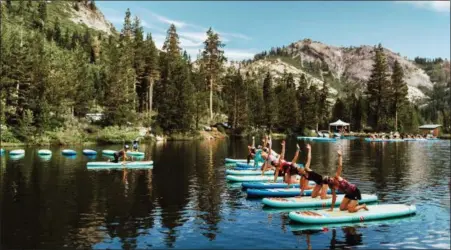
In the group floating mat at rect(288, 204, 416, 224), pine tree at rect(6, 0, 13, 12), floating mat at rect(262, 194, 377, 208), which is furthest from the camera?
pine tree at rect(6, 0, 13, 12)

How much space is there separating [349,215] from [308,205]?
3.09 meters

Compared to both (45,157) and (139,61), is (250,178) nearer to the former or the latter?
(45,157)

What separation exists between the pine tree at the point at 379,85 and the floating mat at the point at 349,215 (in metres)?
108

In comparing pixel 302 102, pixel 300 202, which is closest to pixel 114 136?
pixel 300 202

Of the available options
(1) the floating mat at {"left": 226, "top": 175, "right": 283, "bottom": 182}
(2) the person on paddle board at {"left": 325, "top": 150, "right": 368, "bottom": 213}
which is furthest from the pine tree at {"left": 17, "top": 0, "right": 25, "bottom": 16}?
(2) the person on paddle board at {"left": 325, "top": 150, "right": 368, "bottom": 213}

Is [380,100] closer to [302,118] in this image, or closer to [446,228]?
[302,118]

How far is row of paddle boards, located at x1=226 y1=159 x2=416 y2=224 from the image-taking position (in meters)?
19.4

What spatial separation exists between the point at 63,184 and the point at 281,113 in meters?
95.9

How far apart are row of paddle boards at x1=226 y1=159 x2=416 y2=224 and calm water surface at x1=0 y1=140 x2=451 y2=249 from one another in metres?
0.43

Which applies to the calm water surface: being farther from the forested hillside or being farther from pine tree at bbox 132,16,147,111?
pine tree at bbox 132,16,147,111

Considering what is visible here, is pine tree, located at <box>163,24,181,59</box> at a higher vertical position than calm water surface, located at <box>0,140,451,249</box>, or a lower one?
higher

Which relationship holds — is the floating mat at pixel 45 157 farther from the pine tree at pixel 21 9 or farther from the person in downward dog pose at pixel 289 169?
the pine tree at pixel 21 9

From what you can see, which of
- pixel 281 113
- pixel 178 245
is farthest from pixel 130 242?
pixel 281 113

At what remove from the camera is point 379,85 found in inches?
4852
